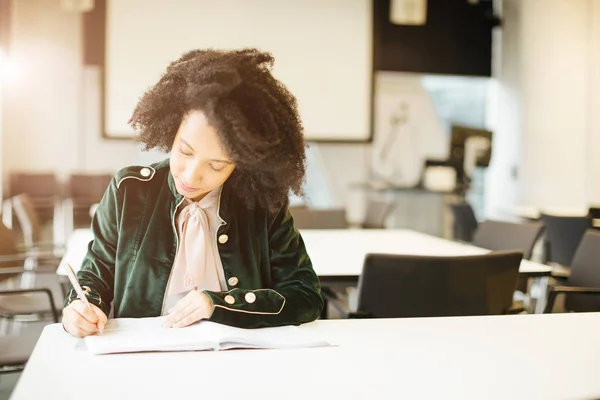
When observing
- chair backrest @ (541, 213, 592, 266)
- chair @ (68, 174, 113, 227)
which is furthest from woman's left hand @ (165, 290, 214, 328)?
chair @ (68, 174, 113, 227)

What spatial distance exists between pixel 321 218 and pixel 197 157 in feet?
8.53

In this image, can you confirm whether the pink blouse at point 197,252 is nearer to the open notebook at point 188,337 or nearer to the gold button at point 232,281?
the gold button at point 232,281

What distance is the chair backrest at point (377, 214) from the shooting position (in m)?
4.45

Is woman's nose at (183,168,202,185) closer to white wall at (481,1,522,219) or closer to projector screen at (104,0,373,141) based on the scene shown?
projector screen at (104,0,373,141)

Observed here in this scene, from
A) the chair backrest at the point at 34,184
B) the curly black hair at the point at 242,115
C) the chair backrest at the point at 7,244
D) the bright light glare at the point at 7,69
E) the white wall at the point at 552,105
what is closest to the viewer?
the curly black hair at the point at 242,115

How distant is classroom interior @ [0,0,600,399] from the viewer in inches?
96.3

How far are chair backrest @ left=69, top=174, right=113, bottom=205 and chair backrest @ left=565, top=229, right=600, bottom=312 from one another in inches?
230

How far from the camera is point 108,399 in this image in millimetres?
858

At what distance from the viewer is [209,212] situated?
1.42 m

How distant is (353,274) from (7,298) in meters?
1.64

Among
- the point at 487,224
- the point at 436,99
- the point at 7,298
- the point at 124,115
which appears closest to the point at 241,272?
the point at 7,298

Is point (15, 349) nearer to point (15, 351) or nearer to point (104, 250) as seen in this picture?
point (15, 351)

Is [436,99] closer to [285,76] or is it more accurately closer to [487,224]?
[285,76]

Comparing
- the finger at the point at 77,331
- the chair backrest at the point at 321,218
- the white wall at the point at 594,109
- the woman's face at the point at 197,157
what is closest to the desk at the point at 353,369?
the finger at the point at 77,331
